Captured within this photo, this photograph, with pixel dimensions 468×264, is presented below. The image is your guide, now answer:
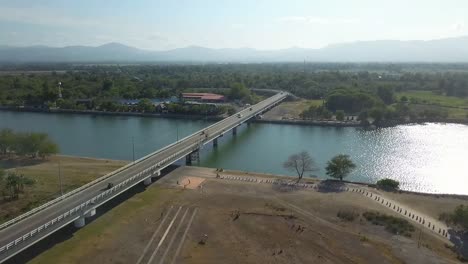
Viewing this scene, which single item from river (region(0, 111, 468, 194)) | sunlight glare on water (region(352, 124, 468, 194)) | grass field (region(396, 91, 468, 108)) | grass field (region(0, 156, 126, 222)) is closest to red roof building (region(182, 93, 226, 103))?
river (region(0, 111, 468, 194))

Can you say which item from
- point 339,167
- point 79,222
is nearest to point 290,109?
point 339,167

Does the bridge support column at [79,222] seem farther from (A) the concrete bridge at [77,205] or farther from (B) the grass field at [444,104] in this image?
(B) the grass field at [444,104]

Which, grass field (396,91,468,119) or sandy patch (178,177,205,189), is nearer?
sandy patch (178,177,205,189)

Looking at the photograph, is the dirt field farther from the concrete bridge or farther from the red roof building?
the red roof building

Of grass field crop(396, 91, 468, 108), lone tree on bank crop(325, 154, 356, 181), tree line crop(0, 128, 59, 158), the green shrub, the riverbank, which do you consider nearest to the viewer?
the green shrub

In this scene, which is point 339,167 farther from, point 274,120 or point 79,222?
point 274,120
